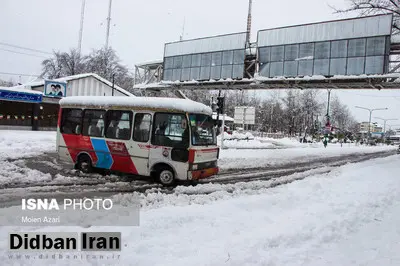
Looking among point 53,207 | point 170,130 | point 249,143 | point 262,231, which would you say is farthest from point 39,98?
point 262,231

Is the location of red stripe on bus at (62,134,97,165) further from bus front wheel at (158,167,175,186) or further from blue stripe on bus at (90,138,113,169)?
bus front wheel at (158,167,175,186)

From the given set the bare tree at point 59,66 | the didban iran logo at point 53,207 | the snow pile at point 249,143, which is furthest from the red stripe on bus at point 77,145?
the bare tree at point 59,66

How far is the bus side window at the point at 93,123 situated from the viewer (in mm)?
10328

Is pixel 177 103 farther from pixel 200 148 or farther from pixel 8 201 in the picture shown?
pixel 8 201

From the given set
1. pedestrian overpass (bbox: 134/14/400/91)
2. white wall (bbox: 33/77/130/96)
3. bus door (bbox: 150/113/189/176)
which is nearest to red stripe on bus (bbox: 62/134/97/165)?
bus door (bbox: 150/113/189/176)

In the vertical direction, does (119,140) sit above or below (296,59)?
below

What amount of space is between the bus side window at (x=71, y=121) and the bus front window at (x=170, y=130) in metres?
3.41

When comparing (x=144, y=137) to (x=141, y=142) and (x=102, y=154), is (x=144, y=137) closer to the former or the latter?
(x=141, y=142)

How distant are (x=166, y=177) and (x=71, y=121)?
465 centimetres

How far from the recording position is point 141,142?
9508mm

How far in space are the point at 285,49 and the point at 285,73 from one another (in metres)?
1.91

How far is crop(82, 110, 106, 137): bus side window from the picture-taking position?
10.3 metres

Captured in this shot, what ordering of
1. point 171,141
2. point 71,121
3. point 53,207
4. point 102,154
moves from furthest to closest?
point 71,121 → point 102,154 → point 171,141 → point 53,207

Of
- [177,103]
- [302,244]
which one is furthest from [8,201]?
[302,244]
